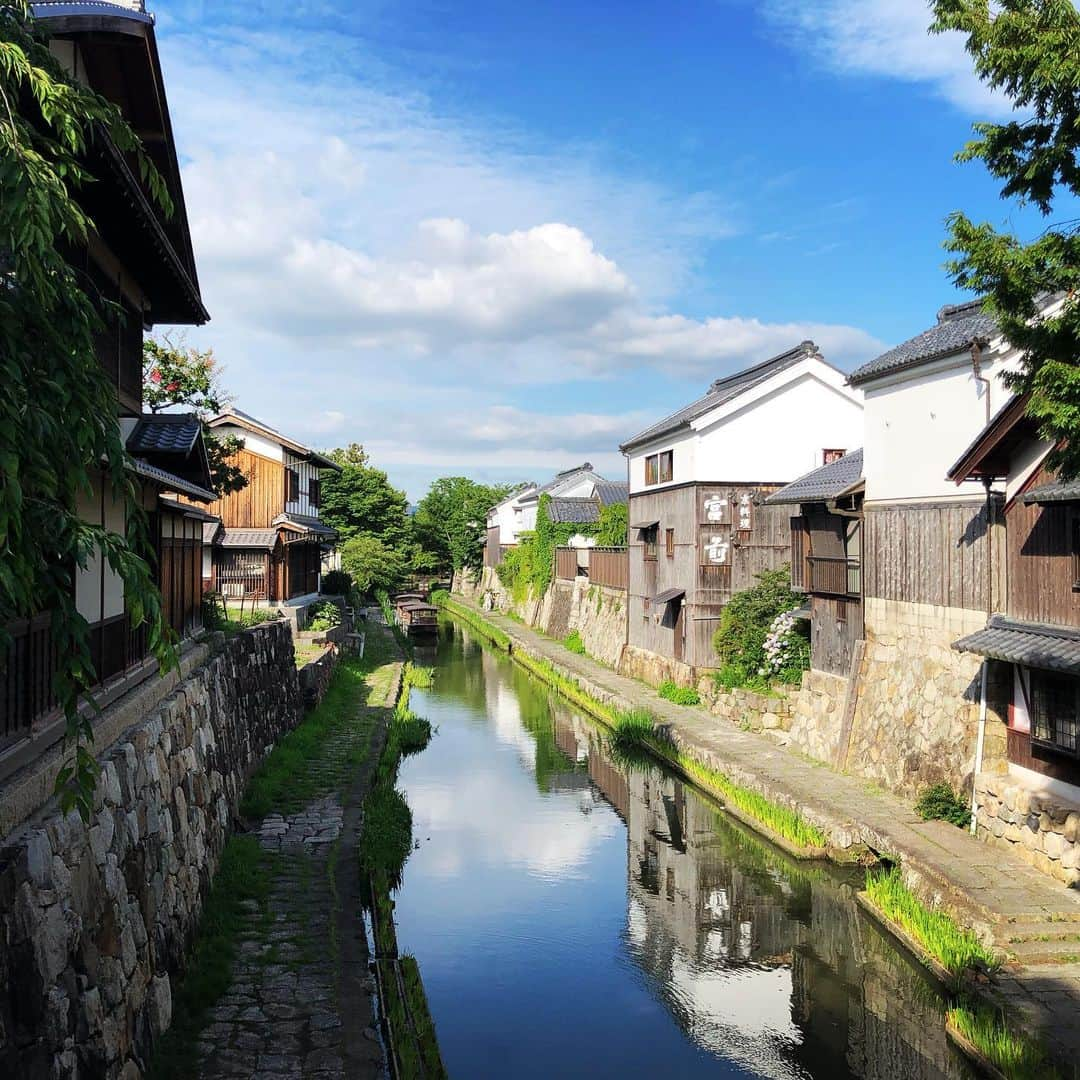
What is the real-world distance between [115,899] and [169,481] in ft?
16.3

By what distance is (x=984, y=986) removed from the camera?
8.68m

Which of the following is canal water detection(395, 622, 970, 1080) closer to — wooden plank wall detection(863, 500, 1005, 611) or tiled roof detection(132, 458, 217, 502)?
wooden plank wall detection(863, 500, 1005, 611)


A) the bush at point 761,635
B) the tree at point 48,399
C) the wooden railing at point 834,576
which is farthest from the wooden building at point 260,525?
the tree at point 48,399

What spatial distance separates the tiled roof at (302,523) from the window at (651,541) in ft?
35.3

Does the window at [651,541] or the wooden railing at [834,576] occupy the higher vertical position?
the window at [651,541]

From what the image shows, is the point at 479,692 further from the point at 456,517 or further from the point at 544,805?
the point at 456,517

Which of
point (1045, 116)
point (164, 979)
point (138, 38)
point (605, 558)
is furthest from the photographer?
point (605, 558)

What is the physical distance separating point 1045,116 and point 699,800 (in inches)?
530

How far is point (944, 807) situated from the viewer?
12625 millimetres

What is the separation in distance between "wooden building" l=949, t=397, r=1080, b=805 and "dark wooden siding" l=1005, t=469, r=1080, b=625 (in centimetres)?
1

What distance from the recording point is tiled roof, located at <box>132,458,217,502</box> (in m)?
9.23

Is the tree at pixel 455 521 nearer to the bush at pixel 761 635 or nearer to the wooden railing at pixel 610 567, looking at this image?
the wooden railing at pixel 610 567

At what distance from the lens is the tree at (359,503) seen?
51.4 meters

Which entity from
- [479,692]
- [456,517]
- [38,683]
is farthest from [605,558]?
[456,517]
